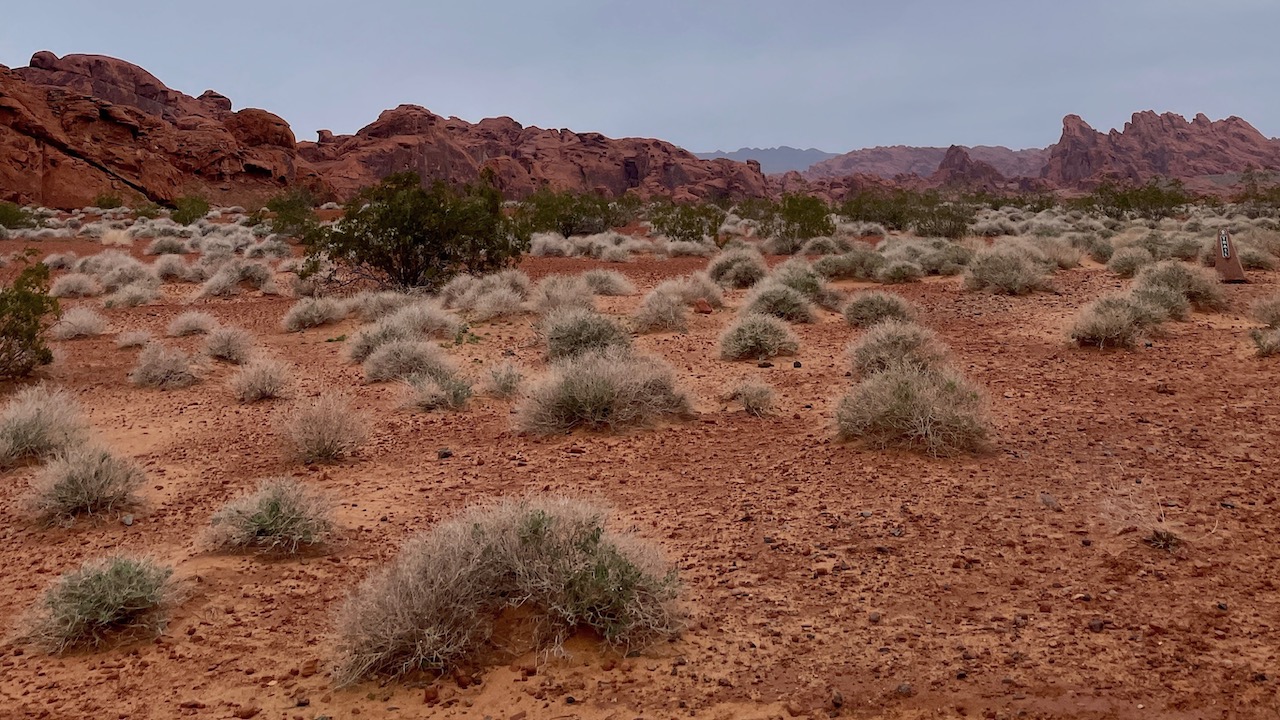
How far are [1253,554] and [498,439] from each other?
17.4 ft

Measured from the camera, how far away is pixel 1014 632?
3.43 meters

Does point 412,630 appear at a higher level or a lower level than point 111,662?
higher

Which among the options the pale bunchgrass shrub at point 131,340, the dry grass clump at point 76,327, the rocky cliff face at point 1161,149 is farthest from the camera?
the rocky cliff face at point 1161,149

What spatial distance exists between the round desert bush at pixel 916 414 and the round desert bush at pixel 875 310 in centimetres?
502

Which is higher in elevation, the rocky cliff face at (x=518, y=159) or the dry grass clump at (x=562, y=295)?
the rocky cliff face at (x=518, y=159)

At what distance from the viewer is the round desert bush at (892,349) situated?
853 cm

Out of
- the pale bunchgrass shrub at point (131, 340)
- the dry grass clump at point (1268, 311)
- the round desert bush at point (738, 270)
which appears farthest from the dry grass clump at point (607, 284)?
the dry grass clump at point (1268, 311)

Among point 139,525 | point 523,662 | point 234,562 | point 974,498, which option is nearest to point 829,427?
point 974,498

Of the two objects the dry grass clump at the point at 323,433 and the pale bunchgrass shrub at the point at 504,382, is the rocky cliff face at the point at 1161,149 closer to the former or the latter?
the pale bunchgrass shrub at the point at 504,382

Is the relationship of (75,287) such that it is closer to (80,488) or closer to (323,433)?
(323,433)

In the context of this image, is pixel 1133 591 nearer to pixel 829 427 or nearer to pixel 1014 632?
pixel 1014 632

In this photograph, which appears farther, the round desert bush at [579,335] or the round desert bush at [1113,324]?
the round desert bush at [579,335]

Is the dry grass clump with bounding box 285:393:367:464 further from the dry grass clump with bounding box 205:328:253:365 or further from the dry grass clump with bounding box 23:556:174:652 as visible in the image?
the dry grass clump with bounding box 205:328:253:365

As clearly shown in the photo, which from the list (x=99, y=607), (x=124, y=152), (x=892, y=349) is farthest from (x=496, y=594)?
(x=124, y=152)
